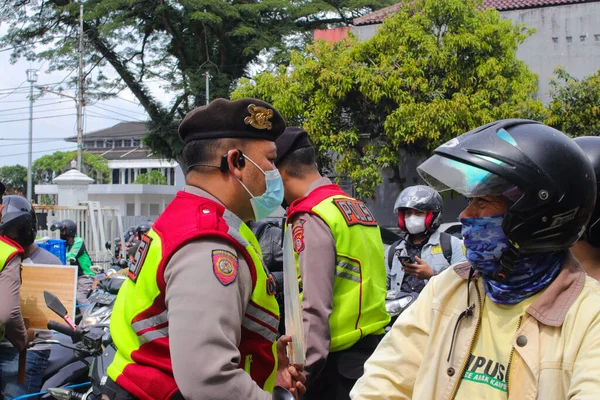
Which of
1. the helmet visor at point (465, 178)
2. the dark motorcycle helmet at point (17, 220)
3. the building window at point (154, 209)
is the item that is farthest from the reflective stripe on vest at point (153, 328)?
the building window at point (154, 209)

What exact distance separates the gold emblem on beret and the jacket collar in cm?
117

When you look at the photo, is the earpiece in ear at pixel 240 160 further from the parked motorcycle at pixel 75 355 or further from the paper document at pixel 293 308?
the parked motorcycle at pixel 75 355

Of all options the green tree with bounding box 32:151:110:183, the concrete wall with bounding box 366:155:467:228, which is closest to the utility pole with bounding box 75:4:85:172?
the concrete wall with bounding box 366:155:467:228

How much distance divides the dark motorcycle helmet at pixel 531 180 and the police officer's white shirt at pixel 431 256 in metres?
3.30

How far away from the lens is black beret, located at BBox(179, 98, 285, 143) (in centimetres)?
246

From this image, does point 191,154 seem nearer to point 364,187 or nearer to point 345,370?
point 345,370

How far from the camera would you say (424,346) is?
80.0 inches

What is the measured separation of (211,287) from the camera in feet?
6.78

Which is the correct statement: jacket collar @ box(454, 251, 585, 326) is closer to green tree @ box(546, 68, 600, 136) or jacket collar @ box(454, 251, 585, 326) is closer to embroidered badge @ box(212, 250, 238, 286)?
embroidered badge @ box(212, 250, 238, 286)

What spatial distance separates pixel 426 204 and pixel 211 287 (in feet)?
11.5

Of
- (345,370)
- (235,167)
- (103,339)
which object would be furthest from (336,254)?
A: (103,339)

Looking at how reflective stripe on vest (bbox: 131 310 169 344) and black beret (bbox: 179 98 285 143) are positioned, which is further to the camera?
black beret (bbox: 179 98 285 143)

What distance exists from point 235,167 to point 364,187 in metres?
17.4

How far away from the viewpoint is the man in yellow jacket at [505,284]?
1754mm
